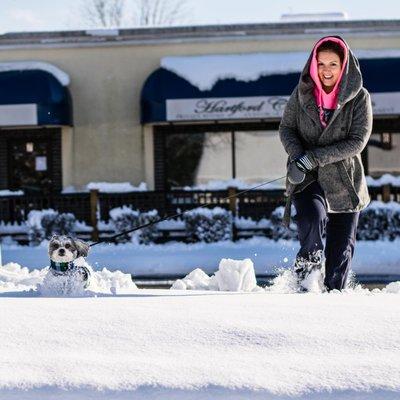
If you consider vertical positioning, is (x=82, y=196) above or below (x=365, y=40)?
below

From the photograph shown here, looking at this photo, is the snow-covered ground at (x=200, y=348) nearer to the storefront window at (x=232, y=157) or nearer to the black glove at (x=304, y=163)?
the black glove at (x=304, y=163)

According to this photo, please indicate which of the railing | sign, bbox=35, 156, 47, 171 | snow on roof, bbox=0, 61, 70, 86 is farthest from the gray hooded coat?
sign, bbox=35, 156, 47, 171

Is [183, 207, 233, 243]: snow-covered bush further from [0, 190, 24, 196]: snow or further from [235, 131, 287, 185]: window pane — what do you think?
[0, 190, 24, 196]: snow

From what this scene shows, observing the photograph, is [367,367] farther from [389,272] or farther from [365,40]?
[365,40]

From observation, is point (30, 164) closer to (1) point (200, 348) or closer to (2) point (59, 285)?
(2) point (59, 285)

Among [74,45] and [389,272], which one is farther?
[74,45]

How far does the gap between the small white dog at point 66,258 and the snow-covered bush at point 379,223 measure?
10.8 m

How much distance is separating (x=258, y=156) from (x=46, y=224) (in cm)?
482

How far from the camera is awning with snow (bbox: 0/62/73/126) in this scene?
17.3 m

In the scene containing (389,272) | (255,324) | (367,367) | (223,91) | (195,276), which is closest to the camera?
(367,367)

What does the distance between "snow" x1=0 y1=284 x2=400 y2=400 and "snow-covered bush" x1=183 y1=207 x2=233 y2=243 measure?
11631 mm

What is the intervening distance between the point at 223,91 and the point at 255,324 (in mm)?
13642

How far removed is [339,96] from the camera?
5531 millimetres

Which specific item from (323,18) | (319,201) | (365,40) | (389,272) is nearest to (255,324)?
(319,201)
